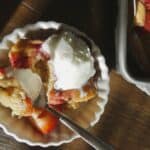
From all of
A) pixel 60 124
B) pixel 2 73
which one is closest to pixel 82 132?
pixel 60 124

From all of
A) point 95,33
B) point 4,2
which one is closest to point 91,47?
point 95,33

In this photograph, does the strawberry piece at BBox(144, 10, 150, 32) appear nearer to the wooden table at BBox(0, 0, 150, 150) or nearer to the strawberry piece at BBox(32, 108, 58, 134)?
the wooden table at BBox(0, 0, 150, 150)

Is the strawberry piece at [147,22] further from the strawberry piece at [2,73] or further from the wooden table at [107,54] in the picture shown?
the strawberry piece at [2,73]

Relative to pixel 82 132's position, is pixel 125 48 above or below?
above

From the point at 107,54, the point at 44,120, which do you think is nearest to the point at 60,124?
the point at 44,120

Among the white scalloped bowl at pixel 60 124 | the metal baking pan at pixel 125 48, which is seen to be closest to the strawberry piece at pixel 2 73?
the white scalloped bowl at pixel 60 124

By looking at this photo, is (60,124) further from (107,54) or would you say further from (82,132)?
(107,54)

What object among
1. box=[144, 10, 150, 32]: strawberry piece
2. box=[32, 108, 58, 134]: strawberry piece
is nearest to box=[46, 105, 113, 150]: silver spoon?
box=[32, 108, 58, 134]: strawberry piece
